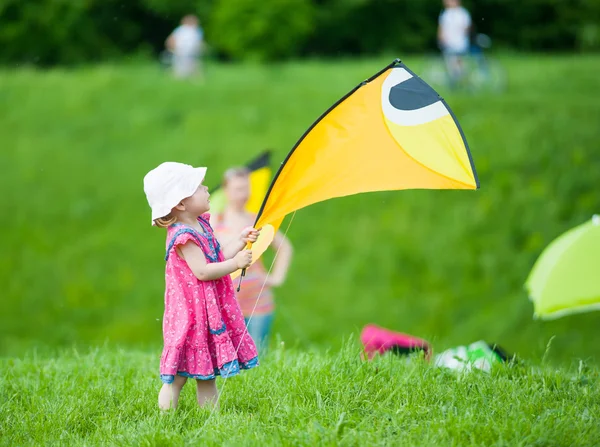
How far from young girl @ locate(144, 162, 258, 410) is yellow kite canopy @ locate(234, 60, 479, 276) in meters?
0.35

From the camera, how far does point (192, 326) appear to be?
4.10 metres

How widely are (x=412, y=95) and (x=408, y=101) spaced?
36mm

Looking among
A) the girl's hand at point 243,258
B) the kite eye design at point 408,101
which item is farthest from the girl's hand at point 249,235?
the kite eye design at point 408,101

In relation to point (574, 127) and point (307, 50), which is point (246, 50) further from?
point (574, 127)

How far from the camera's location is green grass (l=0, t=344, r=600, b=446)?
3758 mm

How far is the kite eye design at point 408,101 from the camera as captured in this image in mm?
4406

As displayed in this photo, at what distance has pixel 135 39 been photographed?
98.7 feet

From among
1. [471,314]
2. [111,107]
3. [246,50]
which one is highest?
[246,50]

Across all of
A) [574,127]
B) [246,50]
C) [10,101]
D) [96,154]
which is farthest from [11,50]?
[574,127]

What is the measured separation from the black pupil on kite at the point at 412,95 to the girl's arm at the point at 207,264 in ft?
3.72

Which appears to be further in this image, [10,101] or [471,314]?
[10,101]

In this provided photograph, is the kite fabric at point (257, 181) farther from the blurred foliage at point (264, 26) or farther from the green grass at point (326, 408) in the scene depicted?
the blurred foliage at point (264, 26)

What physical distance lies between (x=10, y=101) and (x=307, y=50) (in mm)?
14585

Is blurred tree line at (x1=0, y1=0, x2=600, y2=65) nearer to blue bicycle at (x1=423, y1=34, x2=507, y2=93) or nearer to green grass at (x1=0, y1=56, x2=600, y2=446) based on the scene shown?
green grass at (x1=0, y1=56, x2=600, y2=446)
